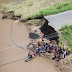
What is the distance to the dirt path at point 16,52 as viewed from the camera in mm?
13281

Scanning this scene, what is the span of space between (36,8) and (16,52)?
8.47 metres

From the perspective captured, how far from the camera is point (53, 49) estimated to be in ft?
Result: 46.6

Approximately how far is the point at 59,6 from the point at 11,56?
9816 mm

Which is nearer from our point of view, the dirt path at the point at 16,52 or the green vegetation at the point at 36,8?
the dirt path at the point at 16,52

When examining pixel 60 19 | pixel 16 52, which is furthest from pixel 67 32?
pixel 16 52

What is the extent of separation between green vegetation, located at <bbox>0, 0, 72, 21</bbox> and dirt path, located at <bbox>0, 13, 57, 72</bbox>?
1891 mm

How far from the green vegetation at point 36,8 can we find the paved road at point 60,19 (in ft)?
4.49

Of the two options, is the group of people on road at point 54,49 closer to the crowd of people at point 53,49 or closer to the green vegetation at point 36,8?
the crowd of people at point 53,49

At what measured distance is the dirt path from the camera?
13281 mm

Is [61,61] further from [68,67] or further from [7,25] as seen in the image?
[7,25]

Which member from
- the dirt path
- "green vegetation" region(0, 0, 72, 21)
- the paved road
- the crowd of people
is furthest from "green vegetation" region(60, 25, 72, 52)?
"green vegetation" region(0, 0, 72, 21)

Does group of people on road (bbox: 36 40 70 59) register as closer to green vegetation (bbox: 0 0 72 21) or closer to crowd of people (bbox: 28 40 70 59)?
crowd of people (bbox: 28 40 70 59)

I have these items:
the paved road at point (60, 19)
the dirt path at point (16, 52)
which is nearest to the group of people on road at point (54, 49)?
the dirt path at point (16, 52)

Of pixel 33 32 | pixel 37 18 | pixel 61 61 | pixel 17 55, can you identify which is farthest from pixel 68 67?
pixel 37 18
